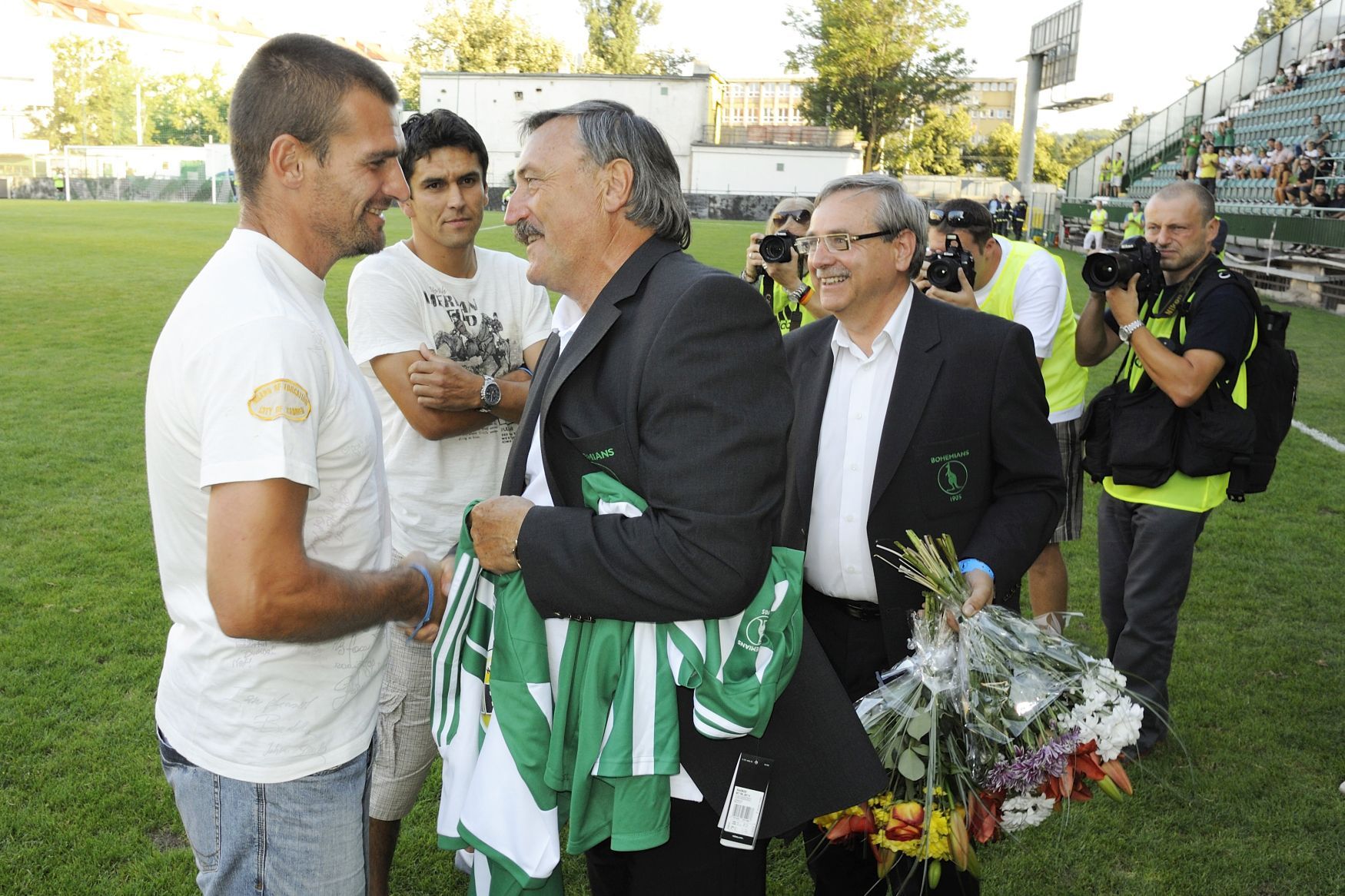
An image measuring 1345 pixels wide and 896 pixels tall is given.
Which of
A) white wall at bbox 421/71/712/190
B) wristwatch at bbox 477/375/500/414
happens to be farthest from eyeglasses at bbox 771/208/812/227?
white wall at bbox 421/71/712/190

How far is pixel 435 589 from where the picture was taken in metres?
2.26

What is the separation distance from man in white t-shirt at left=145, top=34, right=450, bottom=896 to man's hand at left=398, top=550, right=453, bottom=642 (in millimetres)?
69

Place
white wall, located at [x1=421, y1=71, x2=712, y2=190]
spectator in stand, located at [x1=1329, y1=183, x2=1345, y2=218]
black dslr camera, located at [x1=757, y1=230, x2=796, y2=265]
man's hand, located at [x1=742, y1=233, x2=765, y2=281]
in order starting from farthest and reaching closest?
white wall, located at [x1=421, y1=71, x2=712, y2=190] → spectator in stand, located at [x1=1329, y1=183, x2=1345, y2=218] → man's hand, located at [x1=742, y1=233, x2=765, y2=281] → black dslr camera, located at [x1=757, y1=230, x2=796, y2=265]

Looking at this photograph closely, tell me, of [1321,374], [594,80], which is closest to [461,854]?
[1321,374]

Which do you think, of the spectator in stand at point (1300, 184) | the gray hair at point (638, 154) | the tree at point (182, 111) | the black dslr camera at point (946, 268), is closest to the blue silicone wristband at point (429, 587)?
the gray hair at point (638, 154)

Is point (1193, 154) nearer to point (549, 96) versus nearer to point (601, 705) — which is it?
point (601, 705)

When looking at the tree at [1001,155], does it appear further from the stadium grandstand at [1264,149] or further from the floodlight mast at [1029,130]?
the stadium grandstand at [1264,149]

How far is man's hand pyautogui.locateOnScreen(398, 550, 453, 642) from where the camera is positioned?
2.25 meters

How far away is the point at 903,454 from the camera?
9.77 ft

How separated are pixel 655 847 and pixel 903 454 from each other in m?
1.37

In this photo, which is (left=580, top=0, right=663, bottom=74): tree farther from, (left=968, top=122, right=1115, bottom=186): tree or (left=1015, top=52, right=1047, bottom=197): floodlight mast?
(left=1015, top=52, right=1047, bottom=197): floodlight mast

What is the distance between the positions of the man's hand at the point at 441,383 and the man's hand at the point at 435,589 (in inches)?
35.4

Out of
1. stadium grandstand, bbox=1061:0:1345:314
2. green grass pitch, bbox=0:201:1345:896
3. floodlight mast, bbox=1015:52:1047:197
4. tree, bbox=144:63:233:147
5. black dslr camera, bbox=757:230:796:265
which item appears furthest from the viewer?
tree, bbox=144:63:233:147

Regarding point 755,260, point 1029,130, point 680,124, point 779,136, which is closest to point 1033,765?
point 755,260
